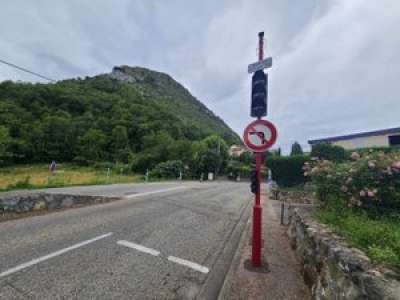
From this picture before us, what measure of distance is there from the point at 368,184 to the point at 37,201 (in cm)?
860

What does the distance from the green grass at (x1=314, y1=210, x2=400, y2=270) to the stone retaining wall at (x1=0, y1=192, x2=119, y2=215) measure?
24.2ft

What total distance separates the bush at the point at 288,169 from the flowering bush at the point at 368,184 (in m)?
8.39

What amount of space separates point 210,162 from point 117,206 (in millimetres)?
23509

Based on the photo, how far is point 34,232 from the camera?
407cm

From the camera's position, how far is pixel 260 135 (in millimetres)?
3025

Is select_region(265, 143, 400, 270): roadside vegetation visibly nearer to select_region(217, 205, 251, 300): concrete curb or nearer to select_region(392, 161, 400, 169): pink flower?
select_region(392, 161, 400, 169): pink flower

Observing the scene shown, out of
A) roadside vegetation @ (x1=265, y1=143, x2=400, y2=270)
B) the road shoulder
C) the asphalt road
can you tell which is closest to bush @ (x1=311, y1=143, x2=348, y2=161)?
roadside vegetation @ (x1=265, y1=143, x2=400, y2=270)

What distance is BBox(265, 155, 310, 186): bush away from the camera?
11.7 meters

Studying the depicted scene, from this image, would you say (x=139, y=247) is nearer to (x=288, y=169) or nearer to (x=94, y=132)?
(x=288, y=169)

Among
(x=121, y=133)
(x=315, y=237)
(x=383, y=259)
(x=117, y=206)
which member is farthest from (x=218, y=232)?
(x=121, y=133)

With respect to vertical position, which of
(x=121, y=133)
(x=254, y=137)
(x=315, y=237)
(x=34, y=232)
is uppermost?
(x=121, y=133)

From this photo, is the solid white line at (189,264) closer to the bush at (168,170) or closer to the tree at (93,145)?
the bush at (168,170)

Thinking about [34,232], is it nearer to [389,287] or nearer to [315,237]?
[315,237]

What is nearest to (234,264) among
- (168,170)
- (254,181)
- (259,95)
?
(254,181)
